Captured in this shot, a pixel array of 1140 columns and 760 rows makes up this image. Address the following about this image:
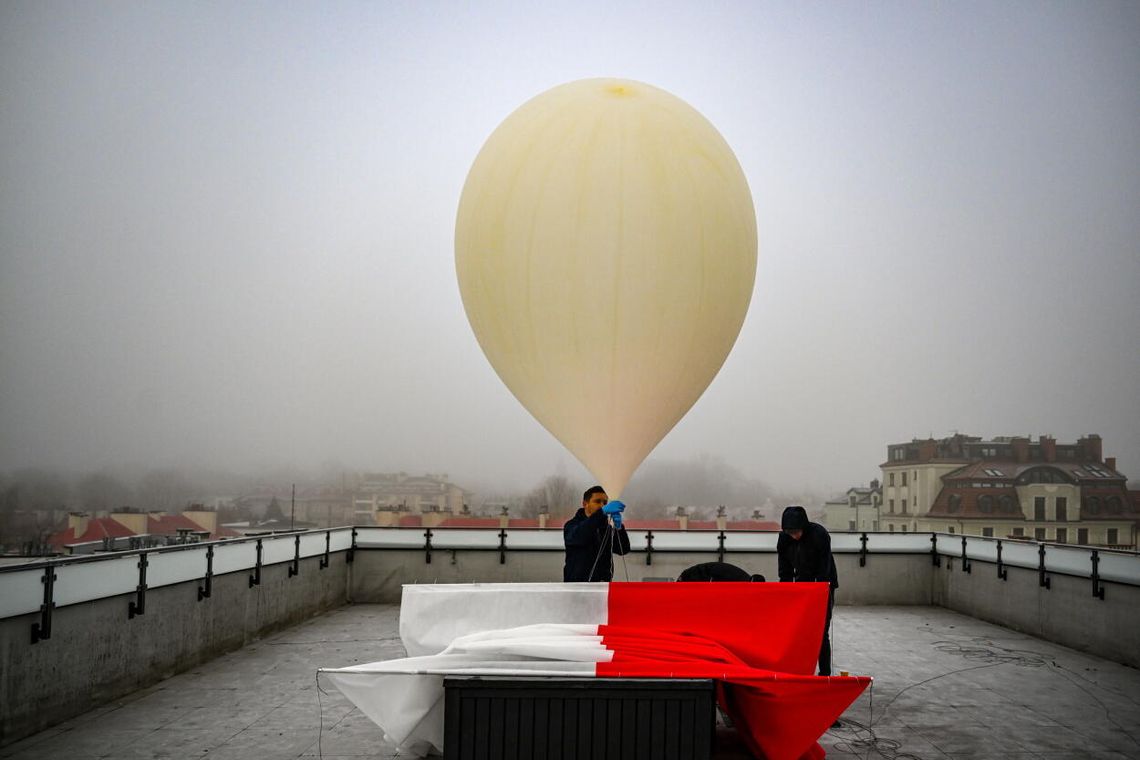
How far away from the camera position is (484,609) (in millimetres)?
4730

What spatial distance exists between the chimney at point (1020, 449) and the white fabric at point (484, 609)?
5864 centimetres

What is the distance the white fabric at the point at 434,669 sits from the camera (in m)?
4.00

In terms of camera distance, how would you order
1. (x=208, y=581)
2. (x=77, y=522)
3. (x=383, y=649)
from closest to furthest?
(x=208, y=581)
(x=383, y=649)
(x=77, y=522)

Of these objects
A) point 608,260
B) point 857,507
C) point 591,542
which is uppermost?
Answer: point 608,260

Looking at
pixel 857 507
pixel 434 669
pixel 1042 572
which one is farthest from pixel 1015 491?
pixel 434 669

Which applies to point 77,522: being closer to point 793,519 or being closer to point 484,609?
point 484,609

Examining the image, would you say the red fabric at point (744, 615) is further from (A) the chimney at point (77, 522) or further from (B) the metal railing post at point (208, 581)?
(A) the chimney at point (77, 522)

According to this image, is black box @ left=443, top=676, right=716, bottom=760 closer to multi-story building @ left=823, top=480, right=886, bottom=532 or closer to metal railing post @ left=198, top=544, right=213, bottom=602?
metal railing post @ left=198, top=544, right=213, bottom=602

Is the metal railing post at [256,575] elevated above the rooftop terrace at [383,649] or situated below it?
above

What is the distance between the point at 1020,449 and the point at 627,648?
60215 millimetres

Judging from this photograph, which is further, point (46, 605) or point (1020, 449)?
point (1020, 449)

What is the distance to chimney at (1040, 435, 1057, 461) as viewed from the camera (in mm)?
54312

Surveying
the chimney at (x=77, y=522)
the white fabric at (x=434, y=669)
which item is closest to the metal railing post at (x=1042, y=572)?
the white fabric at (x=434, y=669)

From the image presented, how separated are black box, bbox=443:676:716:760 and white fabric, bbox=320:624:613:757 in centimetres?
9
